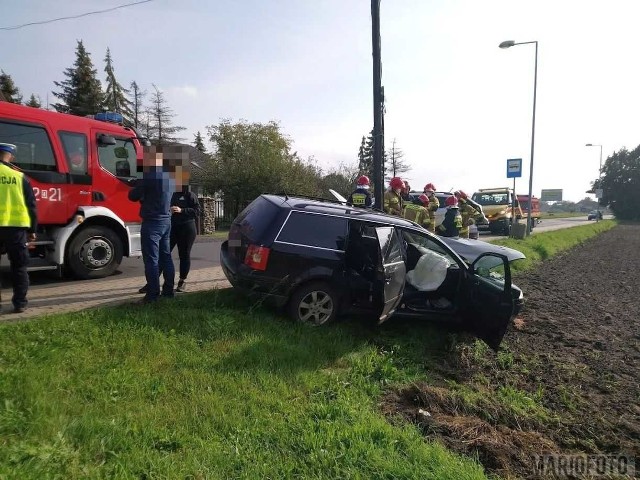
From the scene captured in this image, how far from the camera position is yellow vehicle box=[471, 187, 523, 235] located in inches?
847

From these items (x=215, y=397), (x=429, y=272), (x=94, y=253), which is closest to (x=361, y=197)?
(x=429, y=272)

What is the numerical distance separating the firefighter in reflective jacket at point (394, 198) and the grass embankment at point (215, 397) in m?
4.18

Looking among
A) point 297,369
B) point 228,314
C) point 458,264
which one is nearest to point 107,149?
point 228,314

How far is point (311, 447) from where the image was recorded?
123 inches

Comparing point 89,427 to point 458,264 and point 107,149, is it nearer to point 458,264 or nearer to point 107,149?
point 458,264

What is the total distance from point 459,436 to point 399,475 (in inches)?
37.1

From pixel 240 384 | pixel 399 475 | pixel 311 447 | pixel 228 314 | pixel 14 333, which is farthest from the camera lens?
pixel 228 314

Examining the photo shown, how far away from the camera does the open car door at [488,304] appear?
5438mm

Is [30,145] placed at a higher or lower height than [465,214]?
higher

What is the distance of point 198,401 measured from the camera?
3488 mm

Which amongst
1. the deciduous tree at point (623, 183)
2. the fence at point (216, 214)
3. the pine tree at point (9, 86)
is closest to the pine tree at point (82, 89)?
the pine tree at point (9, 86)

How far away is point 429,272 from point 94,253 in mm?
5199

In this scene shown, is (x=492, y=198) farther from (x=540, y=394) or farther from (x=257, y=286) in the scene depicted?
(x=257, y=286)

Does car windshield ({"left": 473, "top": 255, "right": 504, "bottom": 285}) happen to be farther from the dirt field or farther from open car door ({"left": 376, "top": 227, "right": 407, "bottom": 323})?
open car door ({"left": 376, "top": 227, "right": 407, "bottom": 323})
